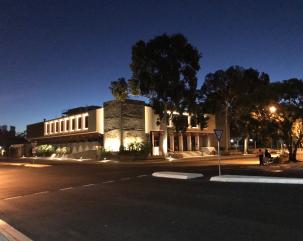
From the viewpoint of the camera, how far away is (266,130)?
35.3 m

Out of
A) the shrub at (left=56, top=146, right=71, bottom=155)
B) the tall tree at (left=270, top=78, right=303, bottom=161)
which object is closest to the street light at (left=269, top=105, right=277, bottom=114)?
the tall tree at (left=270, top=78, right=303, bottom=161)

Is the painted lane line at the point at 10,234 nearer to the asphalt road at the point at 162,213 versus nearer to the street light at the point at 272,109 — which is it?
the asphalt road at the point at 162,213

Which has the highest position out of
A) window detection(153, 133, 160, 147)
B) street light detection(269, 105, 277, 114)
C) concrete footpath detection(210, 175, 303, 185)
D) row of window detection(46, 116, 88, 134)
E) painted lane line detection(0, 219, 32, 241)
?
row of window detection(46, 116, 88, 134)

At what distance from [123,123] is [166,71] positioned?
9.42m

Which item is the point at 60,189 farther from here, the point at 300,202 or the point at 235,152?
the point at 235,152

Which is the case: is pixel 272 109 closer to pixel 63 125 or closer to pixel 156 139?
pixel 156 139

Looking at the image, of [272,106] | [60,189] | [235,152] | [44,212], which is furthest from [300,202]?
[235,152]

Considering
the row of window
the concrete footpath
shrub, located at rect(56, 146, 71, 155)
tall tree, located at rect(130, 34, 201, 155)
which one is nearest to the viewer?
the concrete footpath

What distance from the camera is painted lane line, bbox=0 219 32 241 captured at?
8.34 metres

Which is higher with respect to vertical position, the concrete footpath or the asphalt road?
the concrete footpath

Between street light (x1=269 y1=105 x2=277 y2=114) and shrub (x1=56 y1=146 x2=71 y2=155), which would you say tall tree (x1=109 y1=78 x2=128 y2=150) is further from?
street light (x1=269 y1=105 x2=277 y2=114)

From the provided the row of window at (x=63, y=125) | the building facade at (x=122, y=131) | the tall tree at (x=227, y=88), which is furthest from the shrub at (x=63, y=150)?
the tall tree at (x=227, y=88)

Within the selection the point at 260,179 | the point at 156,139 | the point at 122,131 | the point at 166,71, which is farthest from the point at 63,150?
the point at 260,179

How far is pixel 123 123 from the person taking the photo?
166ft
